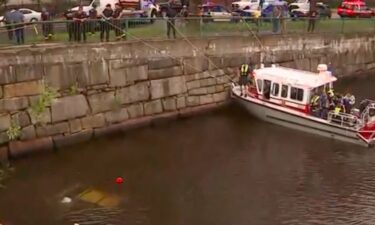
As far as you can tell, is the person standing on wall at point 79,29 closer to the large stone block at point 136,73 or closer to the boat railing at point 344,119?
the large stone block at point 136,73

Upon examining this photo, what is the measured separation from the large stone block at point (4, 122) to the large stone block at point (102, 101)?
331cm

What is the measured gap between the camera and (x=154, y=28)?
26656mm

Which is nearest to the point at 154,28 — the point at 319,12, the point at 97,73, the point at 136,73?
the point at 136,73

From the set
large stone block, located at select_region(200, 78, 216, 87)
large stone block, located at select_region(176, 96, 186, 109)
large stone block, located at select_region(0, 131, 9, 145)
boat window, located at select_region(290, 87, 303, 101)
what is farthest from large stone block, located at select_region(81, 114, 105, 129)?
boat window, located at select_region(290, 87, 303, 101)

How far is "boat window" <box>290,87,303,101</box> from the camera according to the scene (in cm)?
2562

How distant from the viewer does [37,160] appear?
2148 centimetres

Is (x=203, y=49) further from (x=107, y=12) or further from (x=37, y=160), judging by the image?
(x=37, y=160)

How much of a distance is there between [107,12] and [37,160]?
25.9 feet

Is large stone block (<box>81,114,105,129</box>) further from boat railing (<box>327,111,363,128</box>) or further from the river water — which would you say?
boat railing (<box>327,111,363,128</box>)

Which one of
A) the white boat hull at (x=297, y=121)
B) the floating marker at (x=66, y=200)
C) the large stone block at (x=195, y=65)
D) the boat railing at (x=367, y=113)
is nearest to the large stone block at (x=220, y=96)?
the white boat hull at (x=297, y=121)

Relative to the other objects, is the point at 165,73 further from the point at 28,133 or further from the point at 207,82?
the point at 28,133

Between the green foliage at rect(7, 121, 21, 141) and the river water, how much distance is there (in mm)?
926

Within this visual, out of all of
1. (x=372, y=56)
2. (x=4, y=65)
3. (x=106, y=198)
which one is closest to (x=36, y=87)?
(x=4, y=65)

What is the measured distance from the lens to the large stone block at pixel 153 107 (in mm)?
25672
